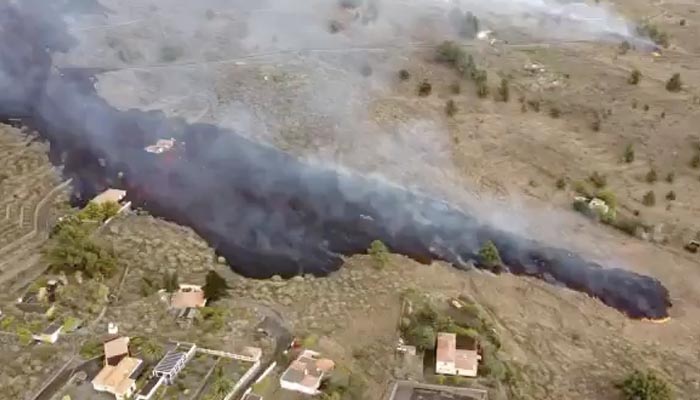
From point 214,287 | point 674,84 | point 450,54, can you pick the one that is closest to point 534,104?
point 450,54

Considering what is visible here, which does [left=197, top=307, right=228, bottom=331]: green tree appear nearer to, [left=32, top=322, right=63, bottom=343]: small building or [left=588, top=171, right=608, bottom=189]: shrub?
[left=32, top=322, right=63, bottom=343]: small building

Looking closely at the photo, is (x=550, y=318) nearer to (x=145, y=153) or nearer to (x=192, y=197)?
(x=192, y=197)

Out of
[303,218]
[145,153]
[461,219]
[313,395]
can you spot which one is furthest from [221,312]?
[145,153]

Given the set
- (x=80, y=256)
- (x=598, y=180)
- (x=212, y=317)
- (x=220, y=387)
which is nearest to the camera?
(x=220, y=387)

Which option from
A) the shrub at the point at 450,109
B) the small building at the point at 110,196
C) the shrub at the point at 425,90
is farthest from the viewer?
the shrub at the point at 425,90

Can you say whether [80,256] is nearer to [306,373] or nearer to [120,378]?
[120,378]

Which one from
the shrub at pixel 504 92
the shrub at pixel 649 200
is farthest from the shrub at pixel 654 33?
the shrub at pixel 649 200

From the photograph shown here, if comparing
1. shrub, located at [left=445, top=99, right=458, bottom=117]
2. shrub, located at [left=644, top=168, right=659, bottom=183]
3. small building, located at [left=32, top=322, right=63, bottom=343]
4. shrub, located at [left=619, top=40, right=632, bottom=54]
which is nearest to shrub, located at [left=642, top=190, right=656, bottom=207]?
shrub, located at [left=644, top=168, right=659, bottom=183]

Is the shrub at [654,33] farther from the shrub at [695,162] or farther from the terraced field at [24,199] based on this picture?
the terraced field at [24,199]
